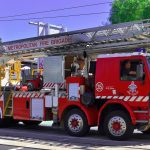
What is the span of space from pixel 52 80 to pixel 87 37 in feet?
5.84

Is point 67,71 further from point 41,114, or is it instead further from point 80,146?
point 80,146

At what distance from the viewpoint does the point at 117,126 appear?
1272cm

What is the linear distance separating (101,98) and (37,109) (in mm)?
2778

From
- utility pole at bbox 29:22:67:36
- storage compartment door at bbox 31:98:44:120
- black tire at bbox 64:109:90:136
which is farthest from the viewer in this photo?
utility pole at bbox 29:22:67:36

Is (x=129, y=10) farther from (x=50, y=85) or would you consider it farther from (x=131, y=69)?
(x=131, y=69)

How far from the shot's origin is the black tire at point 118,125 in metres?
12.6

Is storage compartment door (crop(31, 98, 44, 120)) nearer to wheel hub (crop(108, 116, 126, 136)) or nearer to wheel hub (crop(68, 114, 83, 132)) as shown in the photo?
wheel hub (crop(68, 114, 83, 132))

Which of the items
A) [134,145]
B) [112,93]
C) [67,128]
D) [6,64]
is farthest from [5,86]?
[134,145]

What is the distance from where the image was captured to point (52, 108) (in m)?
14.7

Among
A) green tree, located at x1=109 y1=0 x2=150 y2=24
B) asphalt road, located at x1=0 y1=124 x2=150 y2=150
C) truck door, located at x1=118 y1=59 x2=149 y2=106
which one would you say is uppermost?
green tree, located at x1=109 y1=0 x2=150 y2=24

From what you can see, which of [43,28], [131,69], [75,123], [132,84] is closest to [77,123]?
[75,123]

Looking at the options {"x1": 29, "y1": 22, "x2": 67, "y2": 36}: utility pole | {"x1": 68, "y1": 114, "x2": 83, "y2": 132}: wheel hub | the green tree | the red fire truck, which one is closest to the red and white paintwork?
the red fire truck

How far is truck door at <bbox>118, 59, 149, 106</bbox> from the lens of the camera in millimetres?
12430

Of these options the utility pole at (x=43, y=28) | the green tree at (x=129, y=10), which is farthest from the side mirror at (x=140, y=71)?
the green tree at (x=129, y=10)
